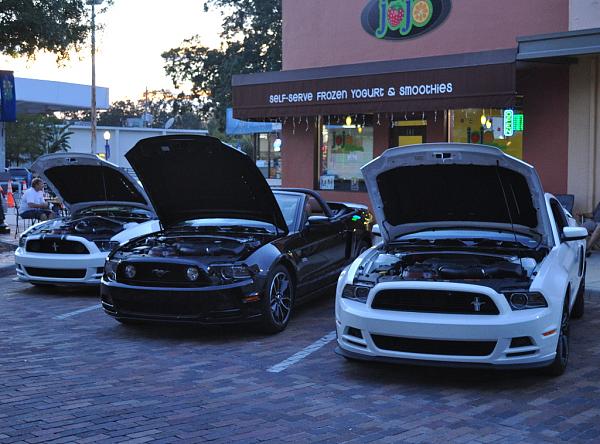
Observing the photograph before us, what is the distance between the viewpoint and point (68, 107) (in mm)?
49188

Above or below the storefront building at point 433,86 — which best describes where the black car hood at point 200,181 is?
below

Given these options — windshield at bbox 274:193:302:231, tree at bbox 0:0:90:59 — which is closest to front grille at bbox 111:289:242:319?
windshield at bbox 274:193:302:231

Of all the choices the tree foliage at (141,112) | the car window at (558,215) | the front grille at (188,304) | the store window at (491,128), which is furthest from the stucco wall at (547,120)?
the tree foliage at (141,112)

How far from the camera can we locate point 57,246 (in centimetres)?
988

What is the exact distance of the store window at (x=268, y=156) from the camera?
3997cm

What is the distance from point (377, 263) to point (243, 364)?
1.49 metres

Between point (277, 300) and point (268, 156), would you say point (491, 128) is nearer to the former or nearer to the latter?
point (277, 300)

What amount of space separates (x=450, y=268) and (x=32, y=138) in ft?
176

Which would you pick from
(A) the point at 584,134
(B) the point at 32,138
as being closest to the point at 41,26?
(A) the point at 584,134

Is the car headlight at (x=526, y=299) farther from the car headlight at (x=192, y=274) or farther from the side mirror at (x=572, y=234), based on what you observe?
the car headlight at (x=192, y=274)

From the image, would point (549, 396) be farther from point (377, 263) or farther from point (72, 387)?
point (72, 387)

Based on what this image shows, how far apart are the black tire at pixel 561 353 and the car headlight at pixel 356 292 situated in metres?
1.54

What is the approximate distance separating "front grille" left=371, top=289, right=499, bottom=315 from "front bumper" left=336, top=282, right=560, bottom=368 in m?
0.06

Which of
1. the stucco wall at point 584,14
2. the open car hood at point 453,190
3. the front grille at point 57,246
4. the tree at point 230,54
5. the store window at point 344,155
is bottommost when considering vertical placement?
the front grille at point 57,246
